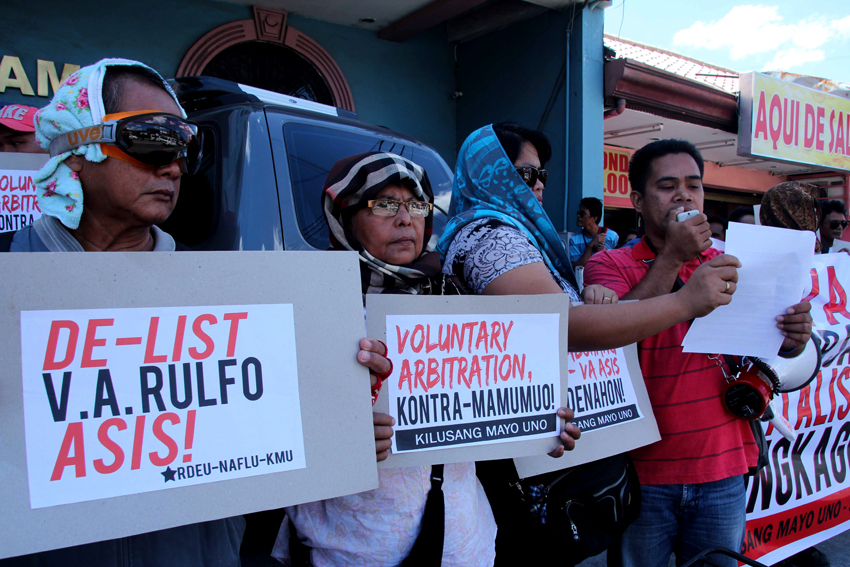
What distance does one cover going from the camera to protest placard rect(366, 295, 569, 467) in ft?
4.38

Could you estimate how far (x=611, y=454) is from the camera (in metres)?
1.72

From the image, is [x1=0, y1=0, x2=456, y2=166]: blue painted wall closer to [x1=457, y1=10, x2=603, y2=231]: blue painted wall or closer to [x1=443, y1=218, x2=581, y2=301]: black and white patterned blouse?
[x1=457, y1=10, x2=603, y2=231]: blue painted wall

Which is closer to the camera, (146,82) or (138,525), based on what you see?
(138,525)

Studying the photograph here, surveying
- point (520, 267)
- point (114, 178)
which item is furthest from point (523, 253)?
point (114, 178)

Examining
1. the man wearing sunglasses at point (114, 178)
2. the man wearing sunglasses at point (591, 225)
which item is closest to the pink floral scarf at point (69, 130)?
the man wearing sunglasses at point (114, 178)

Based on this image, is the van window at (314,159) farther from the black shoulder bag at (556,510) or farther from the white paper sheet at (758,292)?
the white paper sheet at (758,292)

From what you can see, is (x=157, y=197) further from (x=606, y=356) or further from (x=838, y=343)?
(x=838, y=343)

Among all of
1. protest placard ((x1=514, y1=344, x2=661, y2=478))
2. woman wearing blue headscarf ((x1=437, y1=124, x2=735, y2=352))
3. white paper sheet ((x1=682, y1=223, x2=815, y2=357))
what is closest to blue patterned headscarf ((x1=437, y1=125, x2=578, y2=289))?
woman wearing blue headscarf ((x1=437, y1=124, x2=735, y2=352))

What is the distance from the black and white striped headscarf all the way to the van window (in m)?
0.75

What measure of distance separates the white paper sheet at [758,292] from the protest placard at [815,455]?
0.82 metres

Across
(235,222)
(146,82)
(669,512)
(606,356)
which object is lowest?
(669,512)

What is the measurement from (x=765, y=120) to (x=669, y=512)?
307 inches

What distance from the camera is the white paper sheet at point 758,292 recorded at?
176cm

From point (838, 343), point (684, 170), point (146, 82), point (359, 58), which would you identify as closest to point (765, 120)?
point (359, 58)
